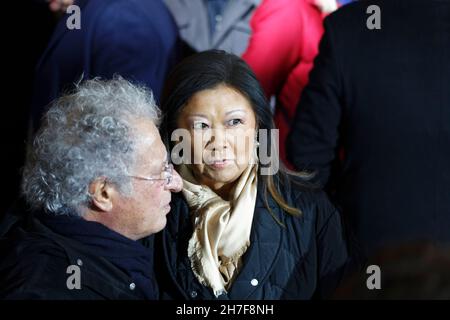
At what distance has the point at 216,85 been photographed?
2.50 meters

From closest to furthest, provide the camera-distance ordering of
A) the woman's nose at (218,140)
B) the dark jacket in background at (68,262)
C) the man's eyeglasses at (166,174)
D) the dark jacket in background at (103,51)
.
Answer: the dark jacket in background at (68,262) < the man's eyeglasses at (166,174) < the woman's nose at (218,140) < the dark jacket in background at (103,51)

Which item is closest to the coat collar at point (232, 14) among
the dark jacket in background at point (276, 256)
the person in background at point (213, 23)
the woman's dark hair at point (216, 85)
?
the person in background at point (213, 23)

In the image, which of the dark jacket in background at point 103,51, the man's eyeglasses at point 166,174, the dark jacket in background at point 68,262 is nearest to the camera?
the dark jacket in background at point 68,262

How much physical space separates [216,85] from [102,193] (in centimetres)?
51

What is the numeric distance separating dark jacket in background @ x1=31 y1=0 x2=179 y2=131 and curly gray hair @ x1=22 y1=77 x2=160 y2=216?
868mm

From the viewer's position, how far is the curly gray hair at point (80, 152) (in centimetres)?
226

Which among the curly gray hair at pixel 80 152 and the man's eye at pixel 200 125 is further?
the man's eye at pixel 200 125

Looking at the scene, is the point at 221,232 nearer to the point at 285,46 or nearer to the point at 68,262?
the point at 68,262

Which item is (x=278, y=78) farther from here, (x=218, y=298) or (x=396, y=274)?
(x=396, y=274)

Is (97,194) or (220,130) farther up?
(220,130)

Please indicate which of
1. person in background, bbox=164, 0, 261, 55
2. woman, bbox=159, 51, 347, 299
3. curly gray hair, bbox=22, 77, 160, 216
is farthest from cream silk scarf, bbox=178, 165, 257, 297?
person in background, bbox=164, 0, 261, 55

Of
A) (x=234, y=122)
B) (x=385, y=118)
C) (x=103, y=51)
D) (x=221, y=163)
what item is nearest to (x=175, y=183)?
(x=221, y=163)

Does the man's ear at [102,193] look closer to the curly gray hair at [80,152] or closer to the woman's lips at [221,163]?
the curly gray hair at [80,152]

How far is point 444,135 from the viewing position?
2.85 metres
